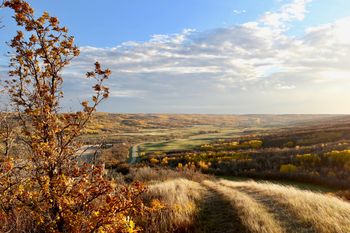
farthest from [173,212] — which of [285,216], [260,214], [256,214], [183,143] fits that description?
[183,143]

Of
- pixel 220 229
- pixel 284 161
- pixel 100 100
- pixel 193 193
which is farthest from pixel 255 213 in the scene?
pixel 284 161

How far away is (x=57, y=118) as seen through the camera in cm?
689

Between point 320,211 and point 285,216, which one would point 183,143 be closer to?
point 285,216

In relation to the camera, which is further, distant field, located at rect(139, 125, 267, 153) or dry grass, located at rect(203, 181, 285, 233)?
distant field, located at rect(139, 125, 267, 153)

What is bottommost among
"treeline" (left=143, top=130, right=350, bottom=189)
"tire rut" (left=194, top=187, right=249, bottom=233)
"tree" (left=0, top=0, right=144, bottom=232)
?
"treeline" (left=143, top=130, right=350, bottom=189)

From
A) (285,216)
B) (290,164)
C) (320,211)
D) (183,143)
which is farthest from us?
(183,143)

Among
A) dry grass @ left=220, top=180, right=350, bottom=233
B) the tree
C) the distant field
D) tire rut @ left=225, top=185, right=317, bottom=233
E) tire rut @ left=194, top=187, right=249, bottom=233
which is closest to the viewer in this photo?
the tree

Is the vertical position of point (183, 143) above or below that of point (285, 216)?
→ below

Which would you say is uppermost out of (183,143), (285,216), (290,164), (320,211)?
(320,211)

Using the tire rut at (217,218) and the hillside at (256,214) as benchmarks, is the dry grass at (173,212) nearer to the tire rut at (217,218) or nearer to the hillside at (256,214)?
the hillside at (256,214)

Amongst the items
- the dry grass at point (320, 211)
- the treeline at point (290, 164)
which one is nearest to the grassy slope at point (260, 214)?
the dry grass at point (320, 211)

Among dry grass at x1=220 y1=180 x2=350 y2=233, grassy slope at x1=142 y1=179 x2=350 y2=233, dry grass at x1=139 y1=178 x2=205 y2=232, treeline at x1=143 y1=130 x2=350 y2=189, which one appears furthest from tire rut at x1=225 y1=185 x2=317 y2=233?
treeline at x1=143 y1=130 x2=350 y2=189

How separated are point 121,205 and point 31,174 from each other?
1.93m

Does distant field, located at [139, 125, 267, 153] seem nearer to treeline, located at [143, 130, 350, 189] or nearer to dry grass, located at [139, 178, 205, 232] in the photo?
treeline, located at [143, 130, 350, 189]
